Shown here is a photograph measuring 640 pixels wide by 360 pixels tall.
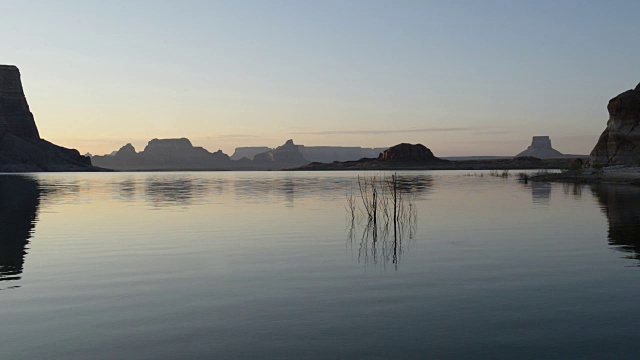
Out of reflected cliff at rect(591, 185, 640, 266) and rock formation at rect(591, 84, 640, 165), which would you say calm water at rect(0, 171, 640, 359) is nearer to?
reflected cliff at rect(591, 185, 640, 266)

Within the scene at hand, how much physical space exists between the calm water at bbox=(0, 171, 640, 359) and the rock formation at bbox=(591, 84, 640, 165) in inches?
3393

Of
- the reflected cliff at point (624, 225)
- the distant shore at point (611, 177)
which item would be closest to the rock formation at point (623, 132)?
the distant shore at point (611, 177)

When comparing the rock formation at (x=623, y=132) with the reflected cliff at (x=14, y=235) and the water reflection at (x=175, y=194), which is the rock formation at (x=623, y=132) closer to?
the water reflection at (x=175, y=194)

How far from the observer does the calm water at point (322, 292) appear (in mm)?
10320

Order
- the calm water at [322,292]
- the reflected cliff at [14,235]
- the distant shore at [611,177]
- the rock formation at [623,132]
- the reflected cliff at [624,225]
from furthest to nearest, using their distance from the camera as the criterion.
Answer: the rock formation at [623,132] → the distant shore at [611,177] → the reflected cliff at [624,225] → the reflected cliff at [14,235] → the calm water at [322,292]

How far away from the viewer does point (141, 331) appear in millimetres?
11273

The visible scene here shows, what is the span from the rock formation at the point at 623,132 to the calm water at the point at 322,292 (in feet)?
283

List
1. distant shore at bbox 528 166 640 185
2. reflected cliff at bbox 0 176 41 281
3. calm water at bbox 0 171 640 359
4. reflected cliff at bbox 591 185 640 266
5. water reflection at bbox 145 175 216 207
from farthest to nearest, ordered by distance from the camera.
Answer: distant shore at bbox 528 166 640 185
water reflection at bbox 145 175 216 207
reflected cliff at bbox 591 185 640 266
reflected cliff at bbox 0 176 41 281
calm water at bbox 0 171 640 359

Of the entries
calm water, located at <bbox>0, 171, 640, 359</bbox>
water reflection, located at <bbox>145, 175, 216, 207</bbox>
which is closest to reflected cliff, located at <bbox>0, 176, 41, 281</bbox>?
calm water, located at <bbox>0, 171, 640, 359</bbox>

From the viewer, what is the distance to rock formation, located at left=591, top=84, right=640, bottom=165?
344 ft

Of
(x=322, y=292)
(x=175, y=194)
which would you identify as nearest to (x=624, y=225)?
(x=322, y=292)

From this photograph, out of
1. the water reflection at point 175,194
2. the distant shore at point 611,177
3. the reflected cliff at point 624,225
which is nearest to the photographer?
the reflected cliff at point 624,225

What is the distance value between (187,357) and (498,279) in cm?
998

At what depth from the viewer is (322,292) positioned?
→ 48.3 feet
